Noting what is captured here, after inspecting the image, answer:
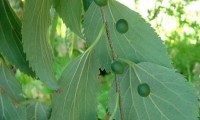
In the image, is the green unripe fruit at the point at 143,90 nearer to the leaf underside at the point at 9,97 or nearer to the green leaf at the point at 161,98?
the green leaf at the point at 161,98

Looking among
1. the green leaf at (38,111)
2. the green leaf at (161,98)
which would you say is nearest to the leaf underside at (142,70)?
the green leaf at (161,98)

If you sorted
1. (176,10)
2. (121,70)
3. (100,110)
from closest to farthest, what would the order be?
(121,70), (176,10), (100,110)

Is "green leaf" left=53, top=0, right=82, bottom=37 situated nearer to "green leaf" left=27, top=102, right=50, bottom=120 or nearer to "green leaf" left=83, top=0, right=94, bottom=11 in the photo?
"green leaf" left=83, top=0, right=94, bottom=11

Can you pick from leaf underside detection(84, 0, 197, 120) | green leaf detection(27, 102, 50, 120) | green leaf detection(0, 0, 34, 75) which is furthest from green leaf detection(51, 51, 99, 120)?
green leaf detection(27, 102, 50, 120)

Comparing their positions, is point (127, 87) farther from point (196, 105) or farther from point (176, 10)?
point (176, 10)

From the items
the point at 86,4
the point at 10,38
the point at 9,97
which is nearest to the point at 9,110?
the point at 9,97

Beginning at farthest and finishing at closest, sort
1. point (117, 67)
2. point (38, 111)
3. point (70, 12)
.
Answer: point (38, 111) < point (70, 12) < point (117, 67)

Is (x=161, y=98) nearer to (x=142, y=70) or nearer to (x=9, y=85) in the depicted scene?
(x=142, y=70)

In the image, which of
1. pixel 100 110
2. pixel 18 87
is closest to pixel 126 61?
pixel 18 87
